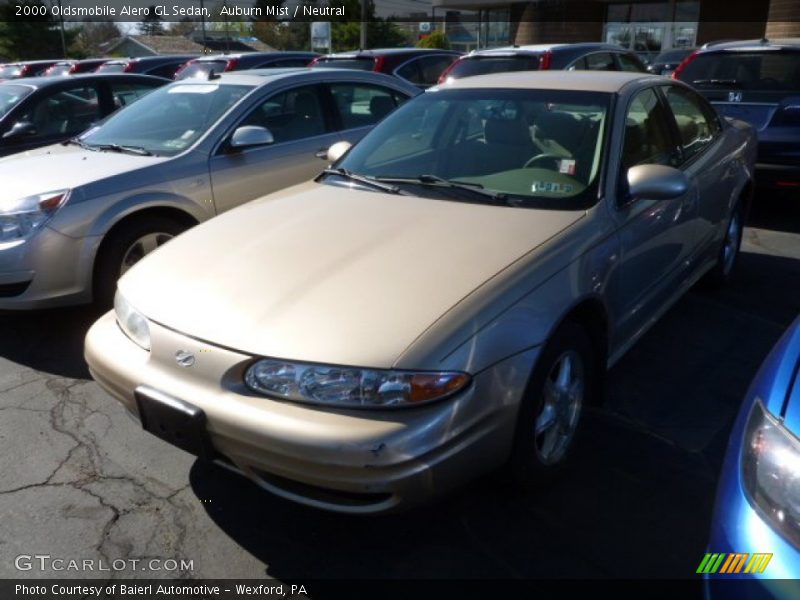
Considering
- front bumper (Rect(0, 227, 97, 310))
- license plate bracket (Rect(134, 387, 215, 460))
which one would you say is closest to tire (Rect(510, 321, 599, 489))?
license plate bracket (Rect(134, 387, 215, 460))

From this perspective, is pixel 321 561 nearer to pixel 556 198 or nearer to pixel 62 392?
pixel 556 198

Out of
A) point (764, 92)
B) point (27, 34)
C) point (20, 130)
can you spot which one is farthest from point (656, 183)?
point (27, 34)

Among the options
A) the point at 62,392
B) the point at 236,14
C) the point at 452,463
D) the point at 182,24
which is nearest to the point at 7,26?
the point at 236,14

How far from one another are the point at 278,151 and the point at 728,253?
3.32 m

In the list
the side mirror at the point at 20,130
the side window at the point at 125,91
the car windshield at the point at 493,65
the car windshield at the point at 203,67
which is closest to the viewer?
the side mirror at the point at 20,130

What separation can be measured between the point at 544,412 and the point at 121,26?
7707 centimetres

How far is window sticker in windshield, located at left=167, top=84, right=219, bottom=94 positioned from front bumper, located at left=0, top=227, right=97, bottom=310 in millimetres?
1661

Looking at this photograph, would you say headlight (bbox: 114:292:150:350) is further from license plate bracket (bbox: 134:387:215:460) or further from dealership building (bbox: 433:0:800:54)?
dealership building (bbox: 433:0:800:54)

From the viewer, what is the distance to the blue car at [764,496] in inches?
62.4

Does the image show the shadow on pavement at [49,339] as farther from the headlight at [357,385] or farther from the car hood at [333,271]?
the headlight at [357,385]

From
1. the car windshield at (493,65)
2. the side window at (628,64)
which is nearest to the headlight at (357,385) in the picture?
the car windshield at (493,65)

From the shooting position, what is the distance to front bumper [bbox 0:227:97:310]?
13.4 ft

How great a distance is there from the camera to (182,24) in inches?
2623

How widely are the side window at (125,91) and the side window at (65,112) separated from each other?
0.72 ft
